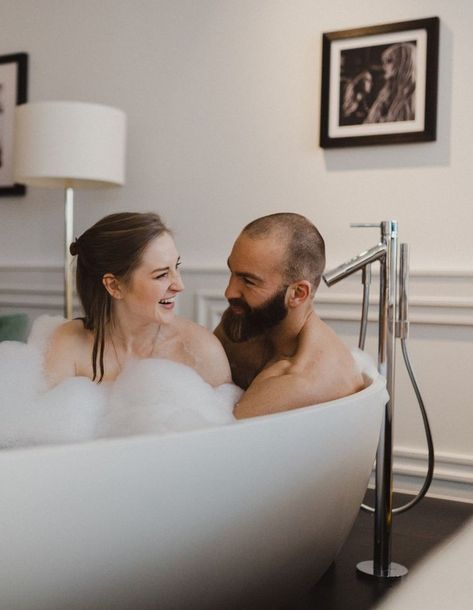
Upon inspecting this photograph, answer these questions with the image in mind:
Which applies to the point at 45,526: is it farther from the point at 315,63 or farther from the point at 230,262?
the point at 315,63

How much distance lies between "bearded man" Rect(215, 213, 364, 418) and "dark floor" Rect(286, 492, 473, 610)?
40 cm

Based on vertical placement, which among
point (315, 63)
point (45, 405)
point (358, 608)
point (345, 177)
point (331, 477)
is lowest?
point (358, 608)

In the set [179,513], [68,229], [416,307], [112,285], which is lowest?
[179,513]

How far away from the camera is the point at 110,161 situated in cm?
295

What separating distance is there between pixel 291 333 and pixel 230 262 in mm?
221

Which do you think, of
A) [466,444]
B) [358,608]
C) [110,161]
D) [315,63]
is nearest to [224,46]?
[315,63]

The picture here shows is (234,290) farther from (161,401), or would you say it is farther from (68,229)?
(68,229)

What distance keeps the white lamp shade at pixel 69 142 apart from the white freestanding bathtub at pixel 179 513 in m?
1.70

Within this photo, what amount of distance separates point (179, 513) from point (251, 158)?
197 cm

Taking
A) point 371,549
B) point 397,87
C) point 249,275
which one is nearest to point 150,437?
point 249,275

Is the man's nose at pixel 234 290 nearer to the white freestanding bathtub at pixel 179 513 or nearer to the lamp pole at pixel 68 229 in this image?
the white freestanding bathtub at pixel 179 513

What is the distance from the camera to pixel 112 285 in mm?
1732

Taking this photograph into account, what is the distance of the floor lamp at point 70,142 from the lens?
9.49 ft

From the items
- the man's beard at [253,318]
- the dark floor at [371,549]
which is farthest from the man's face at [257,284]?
the dark floor at [371,549]
